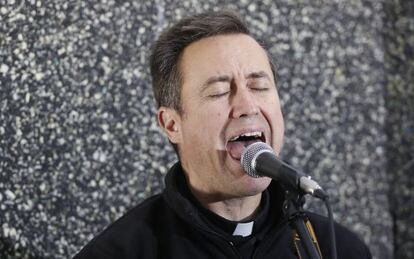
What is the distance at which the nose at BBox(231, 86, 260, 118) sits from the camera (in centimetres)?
169

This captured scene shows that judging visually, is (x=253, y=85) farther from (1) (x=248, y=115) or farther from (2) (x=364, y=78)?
(2) (x=364, y=78)

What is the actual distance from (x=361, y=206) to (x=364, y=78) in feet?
1.28

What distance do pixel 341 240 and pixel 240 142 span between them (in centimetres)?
41

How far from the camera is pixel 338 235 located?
6.39 feet

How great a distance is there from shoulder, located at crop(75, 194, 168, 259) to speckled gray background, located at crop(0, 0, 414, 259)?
307 millimetres

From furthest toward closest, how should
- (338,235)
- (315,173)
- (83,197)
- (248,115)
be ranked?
1. (315,173)
2. (83,197)
3. (338,235)
4. (248,115)

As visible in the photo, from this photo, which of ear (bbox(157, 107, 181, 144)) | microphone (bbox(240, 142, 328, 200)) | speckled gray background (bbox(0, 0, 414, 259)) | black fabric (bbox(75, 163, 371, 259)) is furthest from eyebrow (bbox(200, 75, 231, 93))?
speckled gray background (bbox(0, 0, 414, 259))

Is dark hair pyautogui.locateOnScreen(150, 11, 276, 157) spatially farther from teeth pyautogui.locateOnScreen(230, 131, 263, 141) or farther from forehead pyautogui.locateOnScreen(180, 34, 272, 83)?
teeth pyautogui.locateOnScreen(230, 131, 263, 141)

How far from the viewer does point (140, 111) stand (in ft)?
7.02

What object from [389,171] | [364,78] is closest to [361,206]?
[389,171]

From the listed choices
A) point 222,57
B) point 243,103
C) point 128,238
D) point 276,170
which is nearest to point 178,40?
point 222,57

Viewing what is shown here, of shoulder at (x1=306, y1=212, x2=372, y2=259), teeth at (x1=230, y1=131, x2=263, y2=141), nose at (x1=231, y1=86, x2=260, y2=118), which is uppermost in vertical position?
nose at (x1=231, y1=86, x2=260, y2=118)

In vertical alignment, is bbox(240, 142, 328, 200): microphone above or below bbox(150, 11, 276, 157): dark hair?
below

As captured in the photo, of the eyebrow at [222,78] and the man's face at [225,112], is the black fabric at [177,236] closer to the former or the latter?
the man's face at [225,112]
